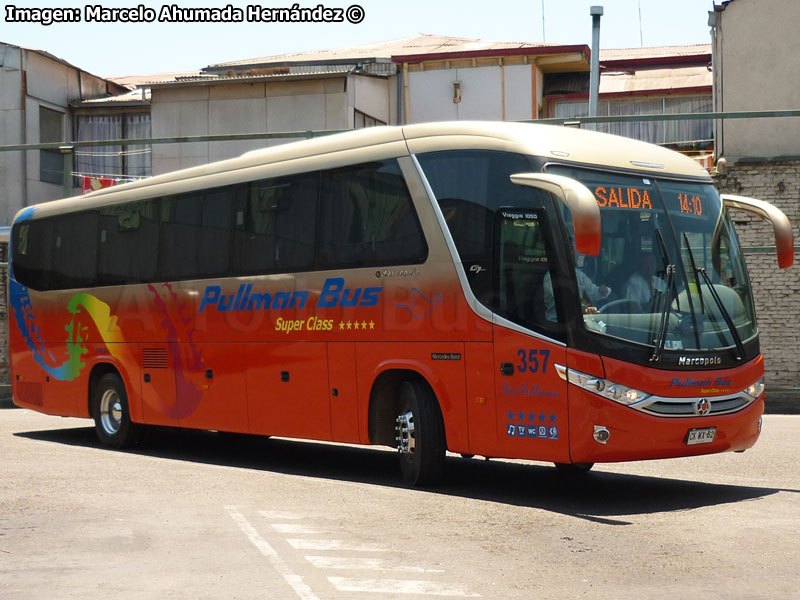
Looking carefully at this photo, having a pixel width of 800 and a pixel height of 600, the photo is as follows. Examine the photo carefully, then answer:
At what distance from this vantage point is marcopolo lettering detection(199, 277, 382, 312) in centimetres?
1205

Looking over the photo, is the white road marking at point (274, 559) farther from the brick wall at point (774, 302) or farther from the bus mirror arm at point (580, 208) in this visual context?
the brick wall at point (774, 302)

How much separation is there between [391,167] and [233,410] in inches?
158

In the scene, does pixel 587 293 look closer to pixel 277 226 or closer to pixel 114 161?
pixel 277 226

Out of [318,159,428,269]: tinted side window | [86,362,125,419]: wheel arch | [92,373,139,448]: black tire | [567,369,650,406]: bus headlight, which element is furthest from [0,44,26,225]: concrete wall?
A: [567,369,650,406]: bus headlight

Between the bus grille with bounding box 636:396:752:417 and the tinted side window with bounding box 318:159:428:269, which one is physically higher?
the tinted side window with bounding box 318:159:428:269

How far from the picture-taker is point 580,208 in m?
9.39

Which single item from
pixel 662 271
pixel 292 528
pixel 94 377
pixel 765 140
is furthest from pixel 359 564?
pixel 765 140

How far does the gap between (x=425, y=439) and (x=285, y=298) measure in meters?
2.75

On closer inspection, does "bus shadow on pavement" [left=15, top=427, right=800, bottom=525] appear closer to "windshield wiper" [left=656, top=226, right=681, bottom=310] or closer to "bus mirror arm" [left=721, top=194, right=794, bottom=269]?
"windshield wiper" [left=656, top=226, right=681, bottom=310]

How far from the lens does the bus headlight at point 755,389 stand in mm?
10711

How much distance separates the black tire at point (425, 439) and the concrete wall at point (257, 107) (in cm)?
2669

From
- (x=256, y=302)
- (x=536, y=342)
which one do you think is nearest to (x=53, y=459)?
(x=256, y=302)

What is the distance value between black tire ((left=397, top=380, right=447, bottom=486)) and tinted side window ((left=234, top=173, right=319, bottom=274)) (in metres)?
2.18

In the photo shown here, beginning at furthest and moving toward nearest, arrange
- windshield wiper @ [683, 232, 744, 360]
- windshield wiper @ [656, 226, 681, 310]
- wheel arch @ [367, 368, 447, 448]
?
1. wheel arch @ [367, 368, 447, 448]
2. windshield wiper @ [683, 232, 744, 360]
3. windshield wiper @ [656, 226, 681, 310]
